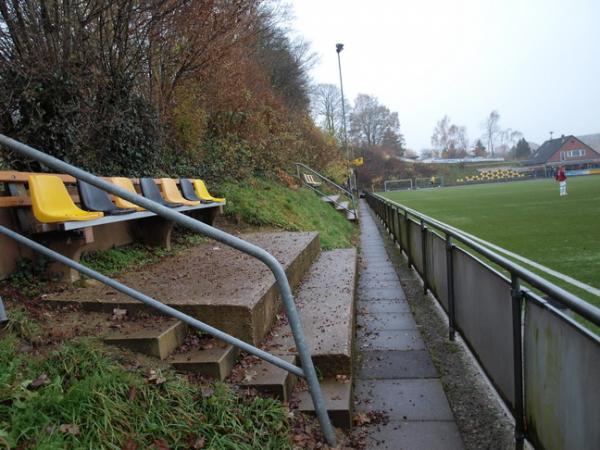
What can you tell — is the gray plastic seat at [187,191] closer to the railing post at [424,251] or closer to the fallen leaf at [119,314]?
the railing post at [424,251]

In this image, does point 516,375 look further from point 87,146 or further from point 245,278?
point 87,146

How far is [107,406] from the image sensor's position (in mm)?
2166

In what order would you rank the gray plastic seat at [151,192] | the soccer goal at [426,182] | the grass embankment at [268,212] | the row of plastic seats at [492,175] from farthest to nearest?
1. the row of plastic seats at [492,175]
2. the soccer goal at [426,182]
3. the grass embankment at [268,212]
4. the gray plastic seat at [151,192]

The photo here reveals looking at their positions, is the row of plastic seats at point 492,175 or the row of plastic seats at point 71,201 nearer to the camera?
the row of plastic seats at point 71,201

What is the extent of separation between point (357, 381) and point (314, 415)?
2.55 ft

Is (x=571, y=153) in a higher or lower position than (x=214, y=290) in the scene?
higher

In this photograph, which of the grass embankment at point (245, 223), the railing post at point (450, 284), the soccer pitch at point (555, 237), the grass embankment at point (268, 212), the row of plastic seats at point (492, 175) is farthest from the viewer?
the row of plastic seats at point (492, 175)

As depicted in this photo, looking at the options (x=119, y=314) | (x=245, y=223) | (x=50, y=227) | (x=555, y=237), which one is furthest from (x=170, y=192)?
(x=555, y=237)

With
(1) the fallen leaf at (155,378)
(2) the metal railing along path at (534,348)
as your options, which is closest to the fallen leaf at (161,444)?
(1) the fallen leaf at (155,378)

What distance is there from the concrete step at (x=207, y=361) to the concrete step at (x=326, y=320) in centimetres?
50

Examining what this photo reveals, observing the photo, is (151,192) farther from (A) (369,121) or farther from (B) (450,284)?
(A) (369,121)

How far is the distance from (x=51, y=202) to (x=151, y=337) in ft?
5.46

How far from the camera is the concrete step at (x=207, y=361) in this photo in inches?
109

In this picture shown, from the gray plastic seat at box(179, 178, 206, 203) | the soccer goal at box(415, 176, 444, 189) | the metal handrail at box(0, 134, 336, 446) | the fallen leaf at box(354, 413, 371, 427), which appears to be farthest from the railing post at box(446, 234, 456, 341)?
the soccer goal at box(415, 176, 444, 189)
